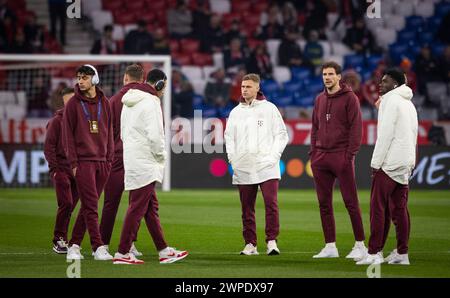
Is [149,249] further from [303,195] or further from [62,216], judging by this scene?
[303,195]

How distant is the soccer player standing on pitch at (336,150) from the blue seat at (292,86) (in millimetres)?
18349

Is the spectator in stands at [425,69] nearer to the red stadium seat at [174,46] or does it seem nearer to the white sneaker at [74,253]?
the red stadium seat at [174,46]

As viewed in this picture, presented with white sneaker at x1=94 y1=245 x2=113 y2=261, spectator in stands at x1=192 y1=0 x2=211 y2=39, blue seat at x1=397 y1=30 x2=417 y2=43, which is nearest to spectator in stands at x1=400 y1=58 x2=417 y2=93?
blue seat at x1=397 y1=30 x2=417 y2=43

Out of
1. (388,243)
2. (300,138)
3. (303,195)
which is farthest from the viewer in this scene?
(300,138)

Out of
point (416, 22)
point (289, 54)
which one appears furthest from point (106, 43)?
point (416, 22)

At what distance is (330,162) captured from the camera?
12758 mm

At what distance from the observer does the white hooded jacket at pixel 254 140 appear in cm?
1336

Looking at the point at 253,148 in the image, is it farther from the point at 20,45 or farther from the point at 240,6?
the point at 240,6

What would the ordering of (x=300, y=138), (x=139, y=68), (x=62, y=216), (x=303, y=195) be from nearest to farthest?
(x=139, y=68) < (x=62, y=216) < (x=303, y=195) < (x=300, y=138)

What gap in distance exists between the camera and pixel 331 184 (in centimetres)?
1294

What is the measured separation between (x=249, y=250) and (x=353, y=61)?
19.9 meters

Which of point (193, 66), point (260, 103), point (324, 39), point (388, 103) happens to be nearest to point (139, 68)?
point (260, 103)

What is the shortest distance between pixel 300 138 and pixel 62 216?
14.8m

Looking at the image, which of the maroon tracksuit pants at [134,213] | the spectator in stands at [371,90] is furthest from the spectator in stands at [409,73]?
the maroon tracksuit pants at [134,213]
